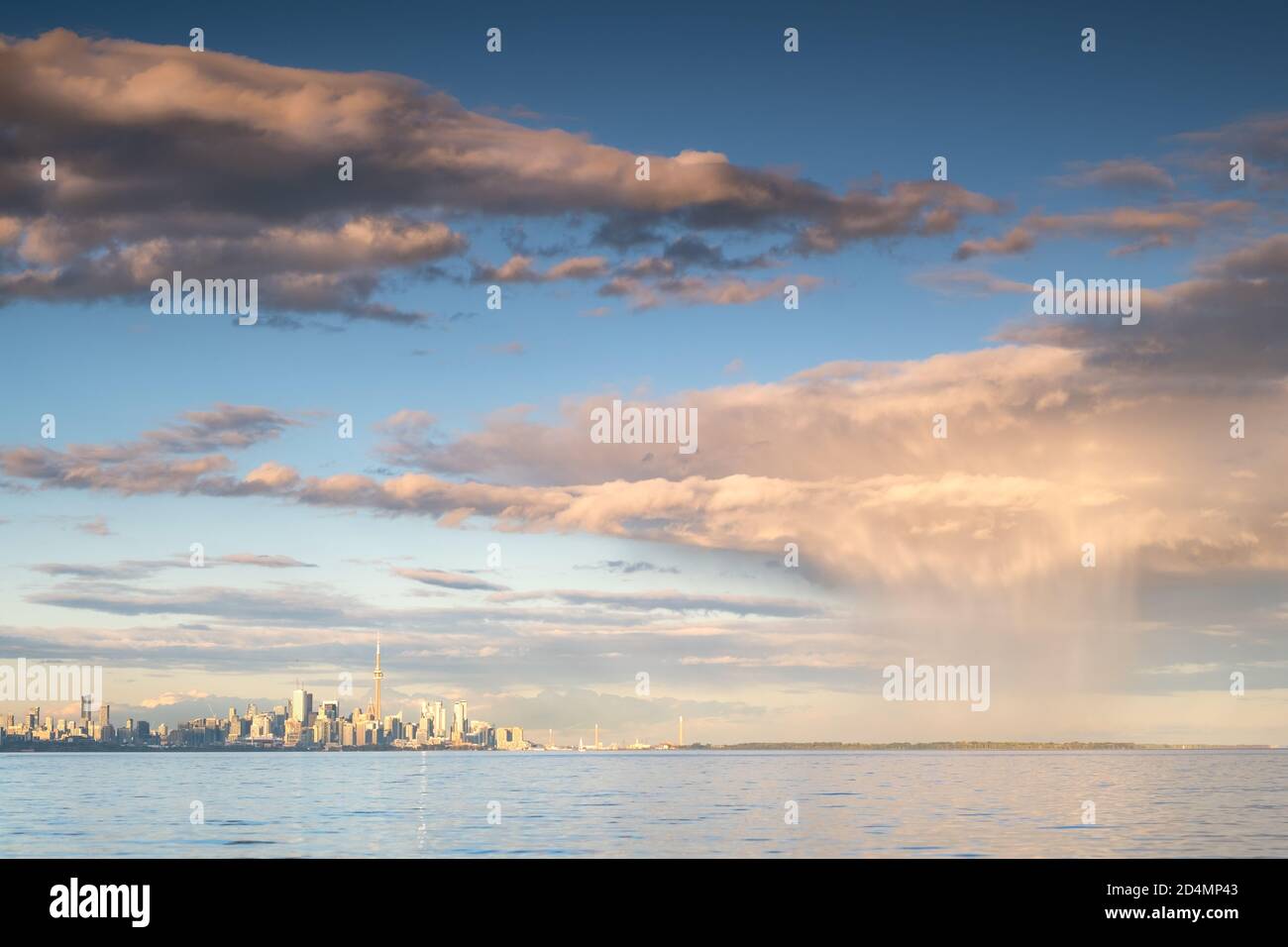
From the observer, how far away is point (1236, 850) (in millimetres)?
57281

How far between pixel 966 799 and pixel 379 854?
183 feet
